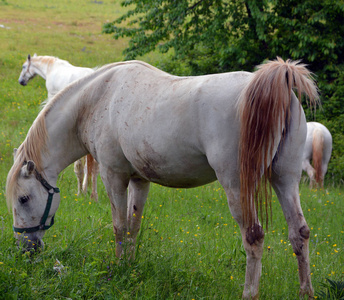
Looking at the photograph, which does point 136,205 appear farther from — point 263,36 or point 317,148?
point 263,36

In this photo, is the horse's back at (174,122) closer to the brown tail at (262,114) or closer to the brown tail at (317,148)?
the brown tail at (262,114)

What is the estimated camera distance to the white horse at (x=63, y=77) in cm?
677

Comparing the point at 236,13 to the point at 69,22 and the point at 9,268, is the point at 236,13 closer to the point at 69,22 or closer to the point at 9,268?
the point at 9,268

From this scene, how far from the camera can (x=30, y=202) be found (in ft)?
13.3

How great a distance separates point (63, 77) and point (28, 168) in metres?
6.26

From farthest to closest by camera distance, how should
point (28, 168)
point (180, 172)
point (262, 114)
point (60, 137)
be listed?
1. point (60, 137)
2. point (28, 168)
3. point (180, 172)
4. point (262, 114)

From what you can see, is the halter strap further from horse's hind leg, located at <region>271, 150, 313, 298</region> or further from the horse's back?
horse's hind leg, located at <region>271, 150, 313, 298</region>

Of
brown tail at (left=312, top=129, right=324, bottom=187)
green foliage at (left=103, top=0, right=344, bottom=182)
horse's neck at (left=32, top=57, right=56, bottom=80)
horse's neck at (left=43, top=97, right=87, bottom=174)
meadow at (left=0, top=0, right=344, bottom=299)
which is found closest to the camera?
Answer: meadow at (left=0, top=0, right=344, bottom=299)

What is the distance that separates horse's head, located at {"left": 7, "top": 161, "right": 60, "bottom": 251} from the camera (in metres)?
4.01

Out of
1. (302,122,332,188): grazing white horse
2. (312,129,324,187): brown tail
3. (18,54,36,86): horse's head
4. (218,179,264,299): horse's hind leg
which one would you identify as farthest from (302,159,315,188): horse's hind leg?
(18,54,36,86): horse's head

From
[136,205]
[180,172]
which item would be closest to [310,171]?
[136,205]

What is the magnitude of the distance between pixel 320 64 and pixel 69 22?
21.8 meters

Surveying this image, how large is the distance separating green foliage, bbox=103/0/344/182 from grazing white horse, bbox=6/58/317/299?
713 cm

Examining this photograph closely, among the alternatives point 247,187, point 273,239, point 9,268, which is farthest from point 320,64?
point 9,268
